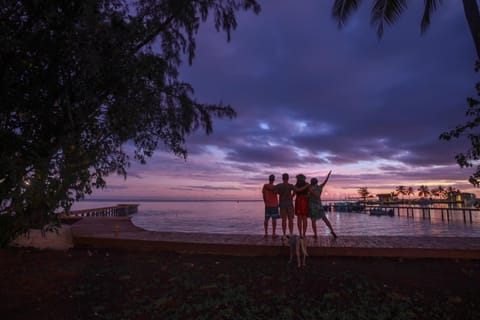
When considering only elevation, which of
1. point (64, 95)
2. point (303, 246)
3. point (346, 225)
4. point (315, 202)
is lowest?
point (346, 225)

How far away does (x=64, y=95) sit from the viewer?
533cm

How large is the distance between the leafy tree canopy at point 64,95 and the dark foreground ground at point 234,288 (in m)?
1.42

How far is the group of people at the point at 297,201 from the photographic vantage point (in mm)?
8110

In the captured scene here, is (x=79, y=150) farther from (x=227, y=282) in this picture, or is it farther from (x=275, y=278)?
(x=275, y=278)

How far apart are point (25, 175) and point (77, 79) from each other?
1.88 metres

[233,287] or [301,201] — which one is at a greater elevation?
[301,201]

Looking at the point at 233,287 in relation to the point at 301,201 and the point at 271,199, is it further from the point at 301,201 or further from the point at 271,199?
the point at 271,199

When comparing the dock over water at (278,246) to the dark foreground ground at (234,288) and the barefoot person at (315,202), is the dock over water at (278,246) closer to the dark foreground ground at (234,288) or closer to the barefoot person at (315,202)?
the dark foreground ground at (234,288)

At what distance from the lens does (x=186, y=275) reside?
20.3ft

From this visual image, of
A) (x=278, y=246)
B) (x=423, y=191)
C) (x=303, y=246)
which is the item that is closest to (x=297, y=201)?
(x=278, y=246)

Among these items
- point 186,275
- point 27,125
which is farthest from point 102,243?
point 27,125

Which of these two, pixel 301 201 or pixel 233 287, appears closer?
pixel 233 287

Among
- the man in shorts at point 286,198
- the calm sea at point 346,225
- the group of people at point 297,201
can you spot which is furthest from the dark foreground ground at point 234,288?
the calm sea at point 346,225

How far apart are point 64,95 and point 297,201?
20.2 ft
